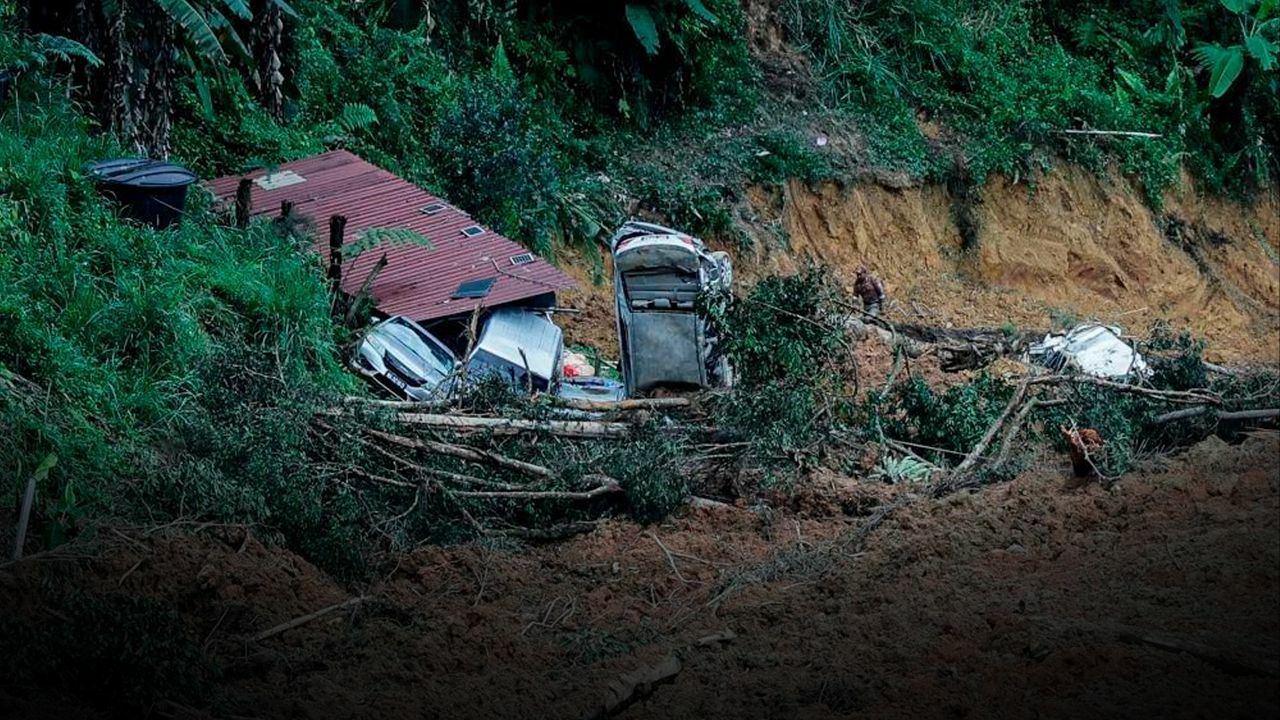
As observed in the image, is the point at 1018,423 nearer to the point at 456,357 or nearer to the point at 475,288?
the point at 456,357

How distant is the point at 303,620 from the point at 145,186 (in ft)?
18.2

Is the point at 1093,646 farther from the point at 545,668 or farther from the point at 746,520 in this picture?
the point at 746,520

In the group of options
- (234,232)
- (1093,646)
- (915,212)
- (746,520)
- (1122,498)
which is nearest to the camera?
(1093,646)

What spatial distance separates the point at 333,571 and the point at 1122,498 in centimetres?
527

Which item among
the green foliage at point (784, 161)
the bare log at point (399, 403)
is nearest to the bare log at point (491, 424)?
the bare log at point (399, 403)

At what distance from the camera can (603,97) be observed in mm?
21031

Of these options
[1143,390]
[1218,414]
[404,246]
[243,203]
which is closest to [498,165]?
[404,246]

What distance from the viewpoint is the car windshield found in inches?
559

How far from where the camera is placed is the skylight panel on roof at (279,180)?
16453 millimetres

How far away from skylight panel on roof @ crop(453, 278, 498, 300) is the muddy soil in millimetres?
3919

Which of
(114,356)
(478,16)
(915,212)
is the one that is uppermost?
(478,16)

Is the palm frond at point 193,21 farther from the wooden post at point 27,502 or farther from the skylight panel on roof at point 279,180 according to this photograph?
the wooden post at point 27,502

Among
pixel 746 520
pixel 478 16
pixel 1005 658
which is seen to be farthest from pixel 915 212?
pixel 1005 658

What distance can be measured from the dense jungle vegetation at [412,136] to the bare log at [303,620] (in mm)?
746
